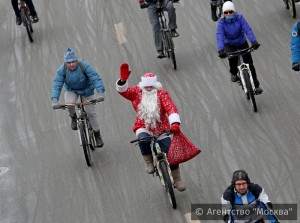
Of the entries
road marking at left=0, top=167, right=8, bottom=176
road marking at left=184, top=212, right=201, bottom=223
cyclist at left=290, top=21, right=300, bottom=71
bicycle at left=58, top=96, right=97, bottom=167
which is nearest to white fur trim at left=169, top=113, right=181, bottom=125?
road marking at left=184, top=212, right=201, bottom=223

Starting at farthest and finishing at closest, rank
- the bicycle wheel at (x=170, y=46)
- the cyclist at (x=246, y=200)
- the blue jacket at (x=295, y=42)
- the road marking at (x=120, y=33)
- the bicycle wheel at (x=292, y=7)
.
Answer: the road marking at (x=120, y=33) < the bicycle wheel at (x=292, y=7) < the bicycle wheel at (x=170, y=46) < the blue jacket at (x=295, y=42) < the cyclist at (x=246, y=200)

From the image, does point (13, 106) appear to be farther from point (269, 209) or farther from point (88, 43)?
point (269, 209)

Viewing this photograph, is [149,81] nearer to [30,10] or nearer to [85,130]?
[85,130]

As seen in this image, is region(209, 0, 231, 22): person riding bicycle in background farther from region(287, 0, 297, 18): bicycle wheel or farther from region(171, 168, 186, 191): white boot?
region(171, 168, 186, 191): white boot

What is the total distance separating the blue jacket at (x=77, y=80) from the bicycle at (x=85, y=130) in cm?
30

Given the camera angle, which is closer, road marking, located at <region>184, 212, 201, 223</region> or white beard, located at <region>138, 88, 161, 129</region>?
road marking, located at <region>184, 212, 201, 223</region>

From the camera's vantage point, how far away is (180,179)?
1566 centimetres

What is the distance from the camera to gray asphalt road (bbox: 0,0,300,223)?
1620cm

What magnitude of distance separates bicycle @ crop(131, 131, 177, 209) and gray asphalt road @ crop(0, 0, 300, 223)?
16.1 inches

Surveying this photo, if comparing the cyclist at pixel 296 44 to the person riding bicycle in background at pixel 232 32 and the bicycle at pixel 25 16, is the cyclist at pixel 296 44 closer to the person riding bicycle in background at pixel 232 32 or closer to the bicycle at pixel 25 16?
the person riding bicycle in background at pixel 232 32

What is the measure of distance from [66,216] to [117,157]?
7.21ft

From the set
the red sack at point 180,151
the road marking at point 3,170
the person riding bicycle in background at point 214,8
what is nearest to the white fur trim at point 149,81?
the red sack at point 180,151

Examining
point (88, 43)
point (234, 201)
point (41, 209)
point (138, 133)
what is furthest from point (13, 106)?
point (234, 201)

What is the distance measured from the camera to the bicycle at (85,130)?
17344mm
